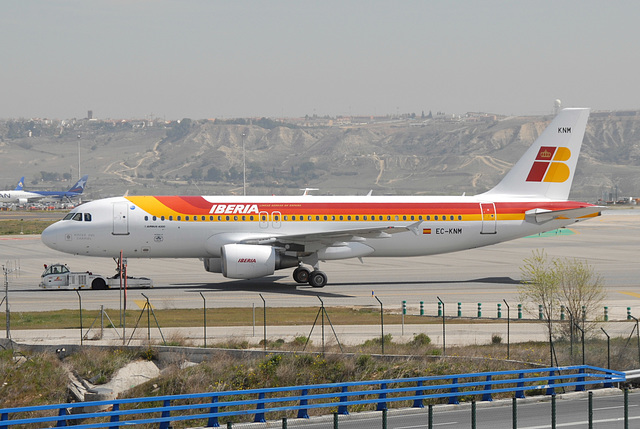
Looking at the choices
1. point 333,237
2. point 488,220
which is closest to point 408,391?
point 333,237

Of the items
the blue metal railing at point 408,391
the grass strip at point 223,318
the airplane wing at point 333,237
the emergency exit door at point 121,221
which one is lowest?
the blue metal railing at point 408,391

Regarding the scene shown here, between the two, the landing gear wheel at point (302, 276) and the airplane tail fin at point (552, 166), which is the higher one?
the airplane tail fin at point (552, 166)

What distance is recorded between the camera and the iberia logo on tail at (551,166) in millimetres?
53406

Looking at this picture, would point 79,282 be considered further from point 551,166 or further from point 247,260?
point 551,166

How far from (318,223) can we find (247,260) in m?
5.65

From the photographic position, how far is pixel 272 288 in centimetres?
4862

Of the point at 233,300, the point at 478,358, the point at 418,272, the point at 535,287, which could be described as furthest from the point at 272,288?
the point at 478,358

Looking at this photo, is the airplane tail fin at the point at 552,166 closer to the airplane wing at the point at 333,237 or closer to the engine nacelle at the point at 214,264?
the airplane wing at the point at 333,237

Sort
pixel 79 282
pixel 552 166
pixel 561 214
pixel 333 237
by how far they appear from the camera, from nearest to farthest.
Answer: pixel 333 237
pixel 79 282
pixel 561 214
pixel 552 166

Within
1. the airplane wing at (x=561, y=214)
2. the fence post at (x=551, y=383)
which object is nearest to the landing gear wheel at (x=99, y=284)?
the airplane wing at (x=561, y=214)

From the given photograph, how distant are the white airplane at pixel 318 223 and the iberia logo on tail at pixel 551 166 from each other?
62 mm

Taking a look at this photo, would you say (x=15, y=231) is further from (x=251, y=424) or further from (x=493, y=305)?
(x=251, y=424)

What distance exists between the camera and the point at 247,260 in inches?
1825

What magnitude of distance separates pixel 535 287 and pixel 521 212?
16.4 meters
